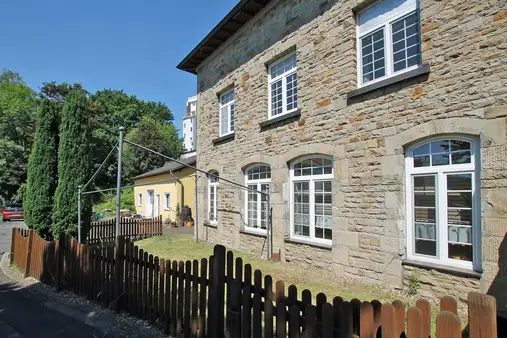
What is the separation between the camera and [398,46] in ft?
21.0

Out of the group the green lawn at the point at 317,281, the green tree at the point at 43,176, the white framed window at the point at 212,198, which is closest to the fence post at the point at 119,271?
the green lawn at the point at 317,281

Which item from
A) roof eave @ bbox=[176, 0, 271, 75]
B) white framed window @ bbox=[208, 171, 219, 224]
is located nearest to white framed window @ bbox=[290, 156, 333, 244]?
white framed window @ bbox=[208, 171, 219, 224]

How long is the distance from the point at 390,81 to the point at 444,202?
234 cm

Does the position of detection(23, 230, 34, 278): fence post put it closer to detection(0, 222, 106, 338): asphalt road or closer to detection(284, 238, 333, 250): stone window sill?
detection(0, 222, 106, 338): asphalt road

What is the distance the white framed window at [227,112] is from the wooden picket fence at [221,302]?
264 inches

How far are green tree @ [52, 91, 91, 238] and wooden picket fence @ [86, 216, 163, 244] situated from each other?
340 centimetres

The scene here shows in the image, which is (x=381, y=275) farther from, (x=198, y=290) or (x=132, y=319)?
(x=132, y=319)

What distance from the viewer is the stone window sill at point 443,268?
196 inches

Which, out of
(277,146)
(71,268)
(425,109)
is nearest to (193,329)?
(71,268)

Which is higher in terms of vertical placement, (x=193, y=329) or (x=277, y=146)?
(x=277, y=146)

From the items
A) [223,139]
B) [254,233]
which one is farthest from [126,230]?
[254,233]

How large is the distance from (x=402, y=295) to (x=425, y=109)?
3.20 metres

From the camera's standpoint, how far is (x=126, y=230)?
49.2 feet

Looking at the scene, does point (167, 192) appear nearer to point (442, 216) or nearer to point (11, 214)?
point (11, 214)
